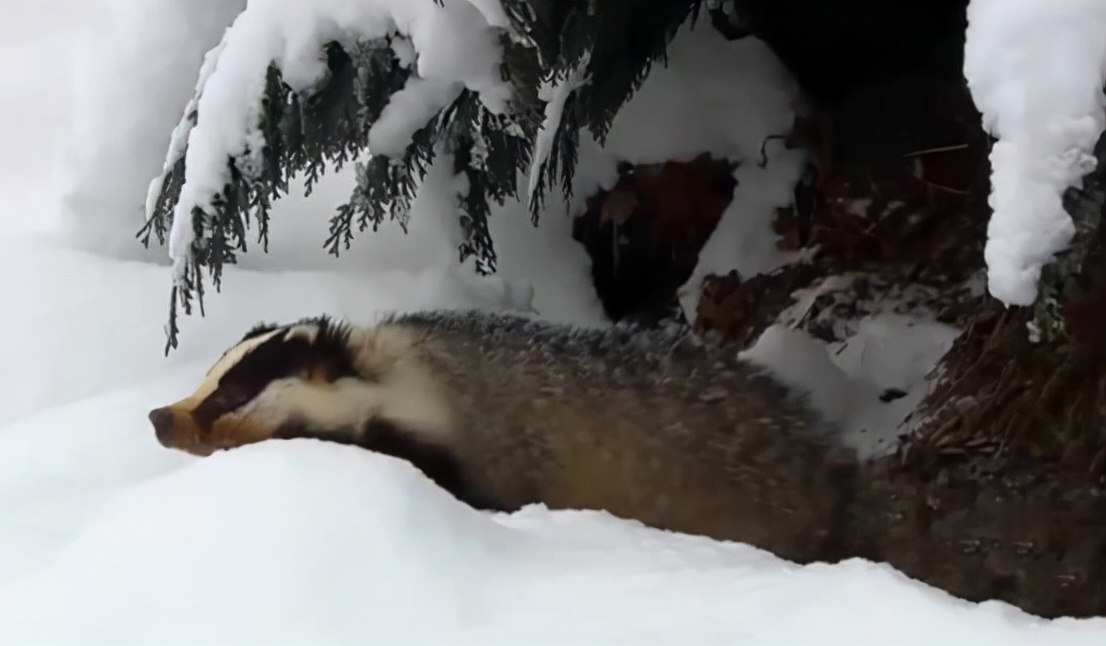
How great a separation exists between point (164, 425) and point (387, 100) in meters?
0.74

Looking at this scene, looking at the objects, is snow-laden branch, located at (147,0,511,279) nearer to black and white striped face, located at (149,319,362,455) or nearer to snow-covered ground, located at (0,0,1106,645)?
black and white striped face, located at (149,319,362,455)

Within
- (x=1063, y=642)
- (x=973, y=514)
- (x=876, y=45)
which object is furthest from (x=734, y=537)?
(x=876, y=45)

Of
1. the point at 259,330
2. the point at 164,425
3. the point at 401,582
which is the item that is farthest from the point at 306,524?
the point at 259,330

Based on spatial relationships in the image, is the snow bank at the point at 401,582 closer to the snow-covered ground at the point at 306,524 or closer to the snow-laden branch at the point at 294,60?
the snow-covered ground at the point at 306,524

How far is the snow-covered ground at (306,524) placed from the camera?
0.91m

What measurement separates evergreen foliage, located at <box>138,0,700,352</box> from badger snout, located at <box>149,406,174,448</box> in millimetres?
141

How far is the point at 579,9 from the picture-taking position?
51.3 inches

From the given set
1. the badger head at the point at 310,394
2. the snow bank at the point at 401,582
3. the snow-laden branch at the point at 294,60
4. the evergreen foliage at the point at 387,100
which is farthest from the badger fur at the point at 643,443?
the snow-laden branch at the point at 294,60

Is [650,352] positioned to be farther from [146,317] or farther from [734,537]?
[146,317]

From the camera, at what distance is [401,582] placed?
0.99m

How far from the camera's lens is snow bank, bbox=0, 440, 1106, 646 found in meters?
0.89

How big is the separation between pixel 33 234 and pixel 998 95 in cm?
226

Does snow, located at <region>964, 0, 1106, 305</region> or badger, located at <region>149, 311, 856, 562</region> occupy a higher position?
snow, located at <region>964, 0, 1106, 305</region>

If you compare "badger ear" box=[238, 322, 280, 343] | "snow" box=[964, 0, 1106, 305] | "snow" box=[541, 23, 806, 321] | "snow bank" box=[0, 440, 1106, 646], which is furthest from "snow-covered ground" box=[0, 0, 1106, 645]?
"snow" box=[964, 0, 1106, 305]
